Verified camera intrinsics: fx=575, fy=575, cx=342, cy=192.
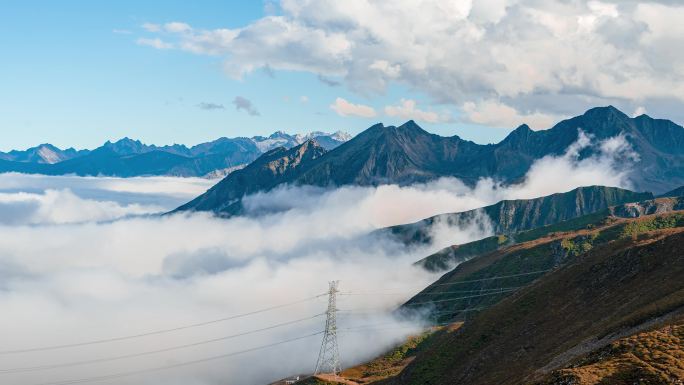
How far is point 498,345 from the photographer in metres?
144

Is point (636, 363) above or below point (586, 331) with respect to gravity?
above

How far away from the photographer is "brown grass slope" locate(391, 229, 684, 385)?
109875mm

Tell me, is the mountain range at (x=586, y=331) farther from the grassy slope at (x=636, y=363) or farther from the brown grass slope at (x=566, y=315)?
the brown grass slope at (x=566, y=315)

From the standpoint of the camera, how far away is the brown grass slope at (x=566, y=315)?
360 ft

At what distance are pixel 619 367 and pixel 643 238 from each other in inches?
4180

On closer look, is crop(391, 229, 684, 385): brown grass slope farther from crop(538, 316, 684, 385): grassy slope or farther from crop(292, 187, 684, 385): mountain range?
crop(538, 316, 684, 385): grassy slope

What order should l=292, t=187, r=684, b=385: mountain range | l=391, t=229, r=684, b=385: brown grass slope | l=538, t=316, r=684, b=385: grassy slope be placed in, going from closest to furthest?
1. l=538, t=316, r=684, b=385: grassy slope
2. l=292, t=187, r=684, b=385: mountain range
3. l=391, t=229, r=684, b=385: brown grass slope

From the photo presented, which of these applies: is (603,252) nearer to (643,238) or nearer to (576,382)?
(643,238)

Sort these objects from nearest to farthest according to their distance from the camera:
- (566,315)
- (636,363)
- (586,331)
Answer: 1. (636,363)
2. (586,331)
3. (566,315)

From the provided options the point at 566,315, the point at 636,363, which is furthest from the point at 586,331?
the point at 636,363

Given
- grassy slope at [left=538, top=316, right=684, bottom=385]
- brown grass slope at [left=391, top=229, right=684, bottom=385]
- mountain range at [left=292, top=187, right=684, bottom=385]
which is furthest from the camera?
brown grass slope at [left=391, top=229, right=684, bottom=385]

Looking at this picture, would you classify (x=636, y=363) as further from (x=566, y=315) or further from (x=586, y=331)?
(x=566, y=315)

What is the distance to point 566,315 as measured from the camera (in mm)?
142250

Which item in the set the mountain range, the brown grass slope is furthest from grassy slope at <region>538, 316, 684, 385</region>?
the brown grass slope
